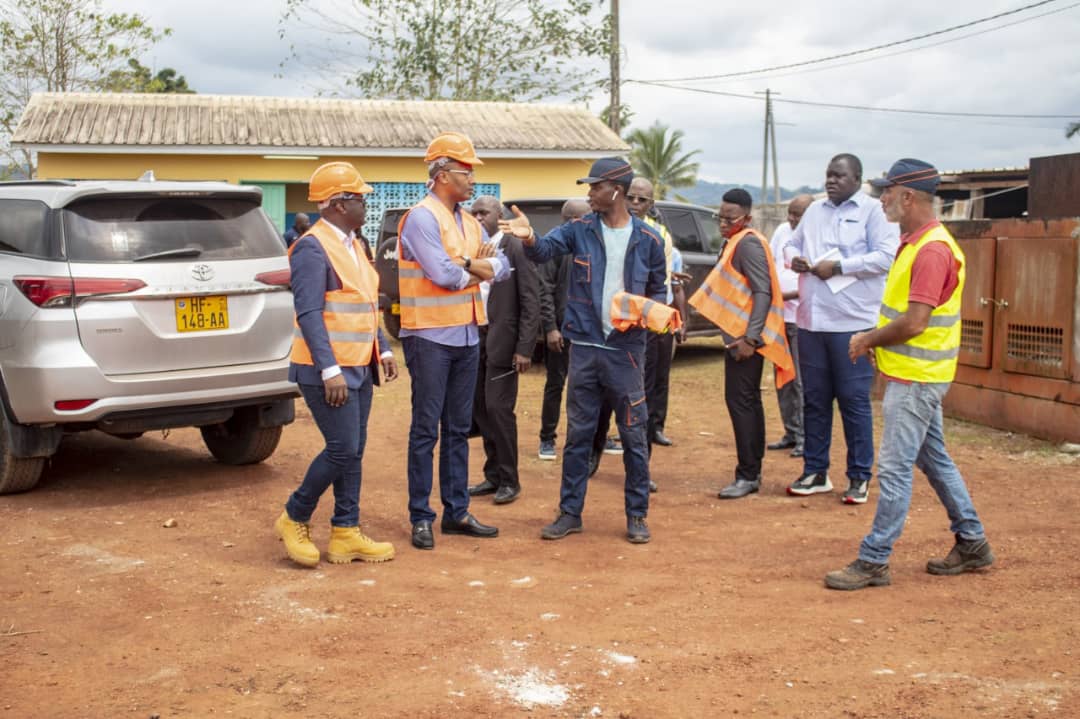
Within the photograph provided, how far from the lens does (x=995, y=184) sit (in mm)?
19203

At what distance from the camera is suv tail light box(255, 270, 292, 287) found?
6.93 m

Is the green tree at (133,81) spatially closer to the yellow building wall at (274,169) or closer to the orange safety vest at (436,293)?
the yellow building wall at (274,169)

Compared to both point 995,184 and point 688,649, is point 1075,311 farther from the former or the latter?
point 995,184

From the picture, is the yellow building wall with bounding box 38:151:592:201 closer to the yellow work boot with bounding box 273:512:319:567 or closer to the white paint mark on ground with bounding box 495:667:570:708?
the yellow work boot with bounding box 273:512:319:567

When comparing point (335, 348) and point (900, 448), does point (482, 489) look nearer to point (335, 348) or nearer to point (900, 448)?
point (335, 348)

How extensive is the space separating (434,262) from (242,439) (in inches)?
112

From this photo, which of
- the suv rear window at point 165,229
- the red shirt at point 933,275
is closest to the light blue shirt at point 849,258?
the red shirt at point 933,275

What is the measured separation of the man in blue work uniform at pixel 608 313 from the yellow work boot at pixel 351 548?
1.01 m

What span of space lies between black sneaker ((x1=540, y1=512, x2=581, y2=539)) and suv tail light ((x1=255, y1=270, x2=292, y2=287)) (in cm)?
232

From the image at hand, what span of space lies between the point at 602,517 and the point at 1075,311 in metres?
4.35

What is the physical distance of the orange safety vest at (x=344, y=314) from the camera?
5.43 meters

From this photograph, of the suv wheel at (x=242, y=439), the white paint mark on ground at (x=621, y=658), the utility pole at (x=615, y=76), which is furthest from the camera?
the utility pole at (x=615, y=76)

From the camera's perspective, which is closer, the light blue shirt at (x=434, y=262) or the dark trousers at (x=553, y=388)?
the light blue shirt at (x=434, y=262)

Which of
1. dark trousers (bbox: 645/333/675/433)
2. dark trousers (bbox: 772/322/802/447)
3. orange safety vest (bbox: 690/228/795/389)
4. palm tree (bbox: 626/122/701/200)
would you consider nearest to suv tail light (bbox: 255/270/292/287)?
dark trousers (bbox: 645/333/675/433)
